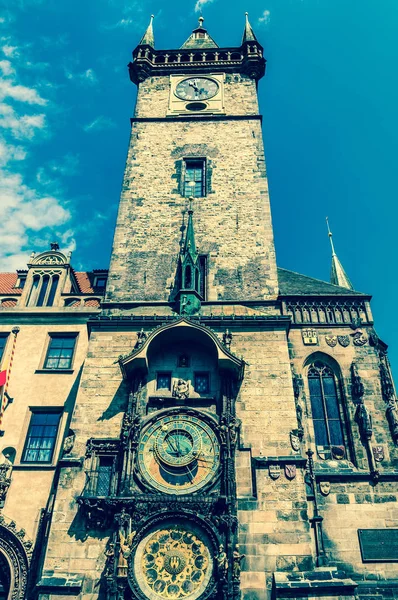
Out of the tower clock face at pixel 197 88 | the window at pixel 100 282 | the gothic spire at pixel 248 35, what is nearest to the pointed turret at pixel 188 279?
the window at pixel 100 282

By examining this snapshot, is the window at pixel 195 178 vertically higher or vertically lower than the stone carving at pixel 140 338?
higher

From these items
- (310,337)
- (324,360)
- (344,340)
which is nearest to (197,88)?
(310,337)

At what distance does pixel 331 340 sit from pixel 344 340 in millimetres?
376

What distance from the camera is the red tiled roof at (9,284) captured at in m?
19.1

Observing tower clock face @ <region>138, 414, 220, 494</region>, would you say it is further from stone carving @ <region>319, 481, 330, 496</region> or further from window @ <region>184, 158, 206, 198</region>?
window @ <region>184, 158, 206, 198</region>

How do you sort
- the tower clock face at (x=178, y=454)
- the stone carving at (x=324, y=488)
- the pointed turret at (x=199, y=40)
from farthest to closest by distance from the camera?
1. the pointed turret at (x=199, y=40)
2. the stone carving at (x=324, y=488)
3. the tower clock face at (x=178, y=454)

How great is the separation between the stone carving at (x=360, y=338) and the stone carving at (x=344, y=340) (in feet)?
0.66

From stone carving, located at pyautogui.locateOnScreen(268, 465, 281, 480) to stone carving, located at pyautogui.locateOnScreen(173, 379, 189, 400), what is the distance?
8.79 ft


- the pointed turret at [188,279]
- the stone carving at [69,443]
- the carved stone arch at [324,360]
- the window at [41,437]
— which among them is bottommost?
the stone carving at [69,443]

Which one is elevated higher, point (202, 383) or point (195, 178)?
point (195, 178)

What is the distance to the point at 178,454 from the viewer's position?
43.4 ft

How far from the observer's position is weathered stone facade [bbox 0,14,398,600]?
472 inches

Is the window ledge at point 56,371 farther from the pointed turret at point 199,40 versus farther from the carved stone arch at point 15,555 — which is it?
the pointed turret at point 199,40

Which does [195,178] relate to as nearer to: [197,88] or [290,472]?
[197,88]
